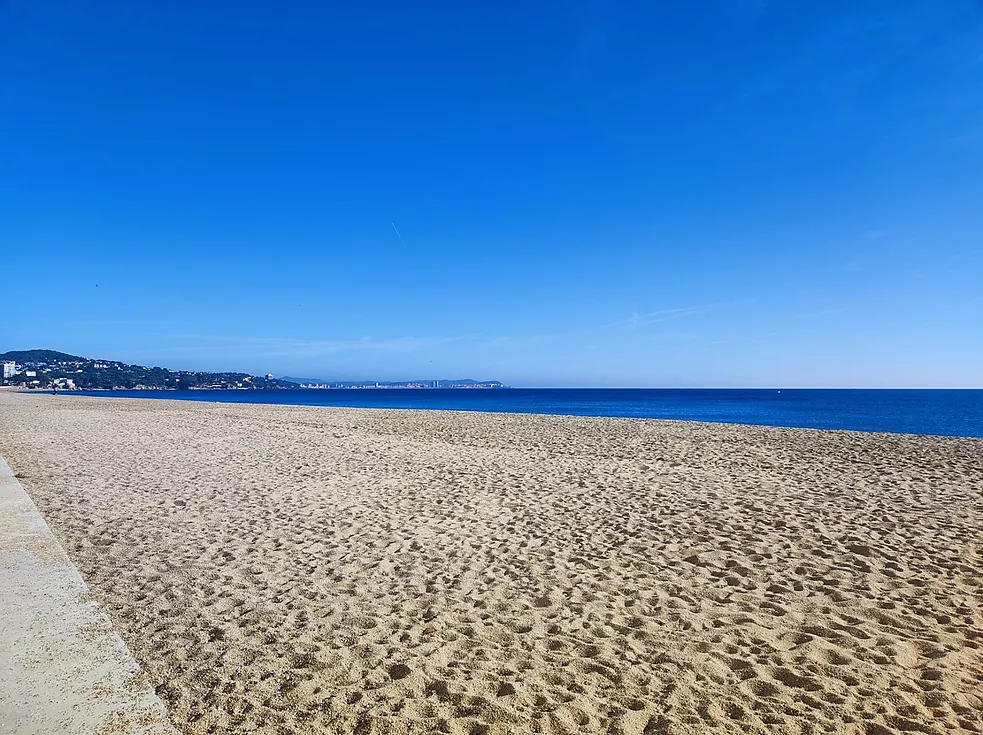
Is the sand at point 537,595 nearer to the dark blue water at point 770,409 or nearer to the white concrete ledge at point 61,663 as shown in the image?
the white concrete ledge at point 61,663

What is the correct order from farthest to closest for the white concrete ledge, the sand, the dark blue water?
the dark blue water → the sand → the white concrete ledge

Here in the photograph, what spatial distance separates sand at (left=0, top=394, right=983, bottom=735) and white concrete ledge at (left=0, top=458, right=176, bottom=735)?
192mm

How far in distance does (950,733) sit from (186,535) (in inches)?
314

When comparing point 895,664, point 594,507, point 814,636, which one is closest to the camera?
point 895,664

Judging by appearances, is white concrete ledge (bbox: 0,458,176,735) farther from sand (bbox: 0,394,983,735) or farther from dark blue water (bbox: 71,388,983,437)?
dark blue water (bbox: 71,388,983,437)

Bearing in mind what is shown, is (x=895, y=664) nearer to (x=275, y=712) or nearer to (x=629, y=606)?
(x=629, y=606)

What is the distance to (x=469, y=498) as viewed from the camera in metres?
10.0

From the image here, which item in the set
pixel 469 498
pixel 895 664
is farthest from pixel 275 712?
pixel 469 498

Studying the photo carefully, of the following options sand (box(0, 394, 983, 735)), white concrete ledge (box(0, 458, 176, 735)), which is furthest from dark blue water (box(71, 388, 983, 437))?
white concrete ledge (box(0, 458, 176, 735))

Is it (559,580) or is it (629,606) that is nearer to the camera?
(629,606)

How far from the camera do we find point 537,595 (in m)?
5.51

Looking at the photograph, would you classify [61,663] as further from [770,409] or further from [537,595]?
[770,409]

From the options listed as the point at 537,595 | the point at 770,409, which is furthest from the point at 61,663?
the point at 770,409

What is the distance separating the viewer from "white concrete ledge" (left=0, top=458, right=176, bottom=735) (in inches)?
127
